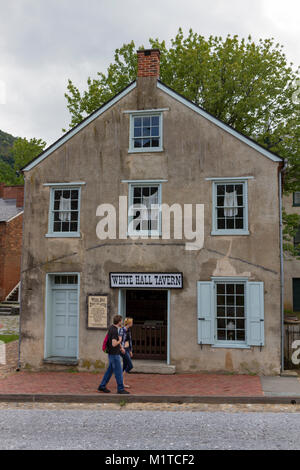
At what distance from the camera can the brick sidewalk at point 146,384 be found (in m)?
10.7

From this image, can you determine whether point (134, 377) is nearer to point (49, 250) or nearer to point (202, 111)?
point (49, 250)

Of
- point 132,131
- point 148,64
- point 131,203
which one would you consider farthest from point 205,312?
point 148,64

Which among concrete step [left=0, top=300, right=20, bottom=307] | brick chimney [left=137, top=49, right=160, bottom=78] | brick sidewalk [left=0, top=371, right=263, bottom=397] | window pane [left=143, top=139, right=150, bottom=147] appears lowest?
brick sidewalk [left=0, top=371, right=263, bottom=397]

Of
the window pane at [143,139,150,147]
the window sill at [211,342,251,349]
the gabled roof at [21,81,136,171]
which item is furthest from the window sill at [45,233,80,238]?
the window sill at [211,342,251,349]

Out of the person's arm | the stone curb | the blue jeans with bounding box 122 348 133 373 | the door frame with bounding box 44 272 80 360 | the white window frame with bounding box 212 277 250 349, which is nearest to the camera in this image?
the stone curb

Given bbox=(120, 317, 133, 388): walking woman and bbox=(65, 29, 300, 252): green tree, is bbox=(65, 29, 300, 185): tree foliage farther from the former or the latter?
bbox=(120, 317, 133, 388): walking woman

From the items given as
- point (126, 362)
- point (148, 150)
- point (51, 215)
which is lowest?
point (126, 362)

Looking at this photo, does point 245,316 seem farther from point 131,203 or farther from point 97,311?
point 131,203

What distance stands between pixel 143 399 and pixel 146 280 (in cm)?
393

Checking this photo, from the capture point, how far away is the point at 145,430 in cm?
796

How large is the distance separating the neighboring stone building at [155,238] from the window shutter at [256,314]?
0.09 feet

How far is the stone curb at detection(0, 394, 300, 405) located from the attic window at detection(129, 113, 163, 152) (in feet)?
23.8

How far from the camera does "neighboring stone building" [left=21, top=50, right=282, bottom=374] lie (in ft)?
42.3

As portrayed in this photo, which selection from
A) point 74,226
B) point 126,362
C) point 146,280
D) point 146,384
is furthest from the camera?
point 74,226
